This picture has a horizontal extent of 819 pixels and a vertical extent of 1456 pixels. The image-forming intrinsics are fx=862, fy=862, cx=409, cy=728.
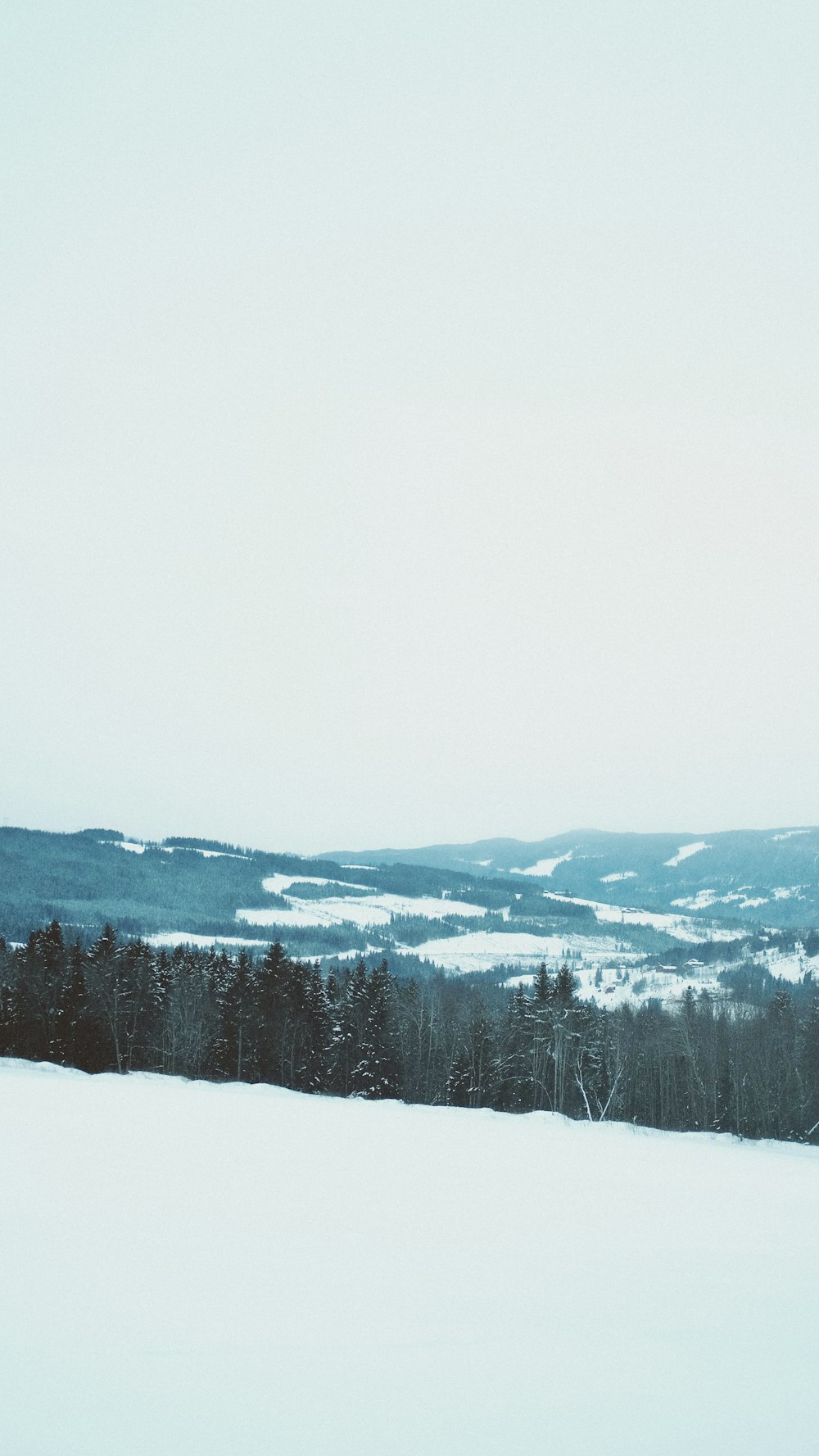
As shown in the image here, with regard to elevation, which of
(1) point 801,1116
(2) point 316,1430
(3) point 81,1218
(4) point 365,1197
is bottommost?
(1) point 801,1116

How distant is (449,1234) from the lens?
10.7 m

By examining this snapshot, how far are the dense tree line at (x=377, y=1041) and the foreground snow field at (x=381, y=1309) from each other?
3231 centimetres

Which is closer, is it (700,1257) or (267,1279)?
(267,1279)

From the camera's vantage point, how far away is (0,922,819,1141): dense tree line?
150 feet

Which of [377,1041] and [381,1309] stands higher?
[381,1309]

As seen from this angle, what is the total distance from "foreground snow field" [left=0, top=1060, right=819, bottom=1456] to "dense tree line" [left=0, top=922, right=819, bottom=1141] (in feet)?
106

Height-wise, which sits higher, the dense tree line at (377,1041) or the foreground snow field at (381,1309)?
the foreground snow field at (381,1309)

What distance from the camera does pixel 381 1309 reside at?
7.88 meters

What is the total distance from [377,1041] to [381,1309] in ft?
136

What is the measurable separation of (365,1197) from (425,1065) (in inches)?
1970

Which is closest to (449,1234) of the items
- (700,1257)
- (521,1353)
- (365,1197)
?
(365,1197)

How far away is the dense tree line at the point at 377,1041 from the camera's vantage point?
150 feet

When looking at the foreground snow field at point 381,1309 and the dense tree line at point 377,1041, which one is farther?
the dense tree line at point 377,1041

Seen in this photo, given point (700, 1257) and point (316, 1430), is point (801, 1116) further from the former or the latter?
point (316, 1430)
